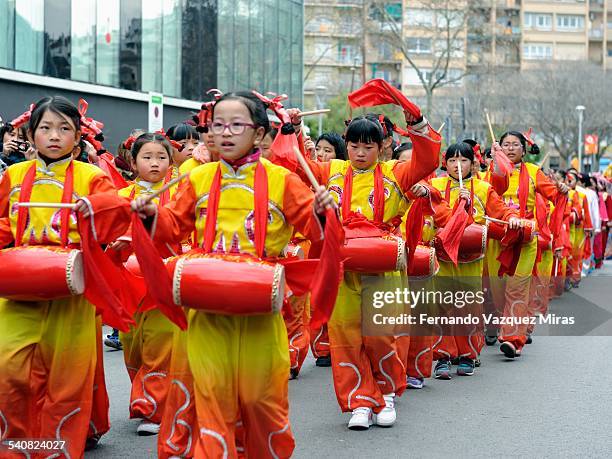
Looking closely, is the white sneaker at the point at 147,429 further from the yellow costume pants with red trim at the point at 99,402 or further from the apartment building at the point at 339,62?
the apartment building at the point at 339,62

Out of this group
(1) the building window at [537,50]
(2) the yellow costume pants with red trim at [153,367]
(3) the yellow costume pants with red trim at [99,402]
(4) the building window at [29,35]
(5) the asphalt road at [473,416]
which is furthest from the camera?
(1) the building window at [537,50]

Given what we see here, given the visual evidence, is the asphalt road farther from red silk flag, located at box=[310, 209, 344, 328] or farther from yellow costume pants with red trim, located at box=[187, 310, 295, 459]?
red silk flag, located at box=[310, 209, 344, 328]

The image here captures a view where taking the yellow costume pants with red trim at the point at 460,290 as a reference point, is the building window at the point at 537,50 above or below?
above

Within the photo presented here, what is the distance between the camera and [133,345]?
677 cm

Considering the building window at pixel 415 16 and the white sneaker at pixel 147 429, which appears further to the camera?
the building window at pixel 415 16

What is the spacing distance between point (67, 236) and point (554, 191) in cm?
624

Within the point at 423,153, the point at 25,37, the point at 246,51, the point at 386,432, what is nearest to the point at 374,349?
the point at 386,432

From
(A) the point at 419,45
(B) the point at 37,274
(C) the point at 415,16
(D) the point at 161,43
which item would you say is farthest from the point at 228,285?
(A) the point at 419,45

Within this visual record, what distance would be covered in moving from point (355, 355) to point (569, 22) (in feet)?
250

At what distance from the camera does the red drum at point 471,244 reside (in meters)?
8.86

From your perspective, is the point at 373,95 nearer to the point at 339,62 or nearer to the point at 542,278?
the point at 542,278

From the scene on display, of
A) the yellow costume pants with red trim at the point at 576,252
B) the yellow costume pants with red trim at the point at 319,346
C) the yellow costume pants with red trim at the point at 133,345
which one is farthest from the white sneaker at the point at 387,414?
the yellow costume pants with red trim at the point at 576,252

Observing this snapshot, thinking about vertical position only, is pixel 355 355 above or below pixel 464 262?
below

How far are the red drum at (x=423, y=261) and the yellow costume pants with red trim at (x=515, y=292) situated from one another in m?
2.27
